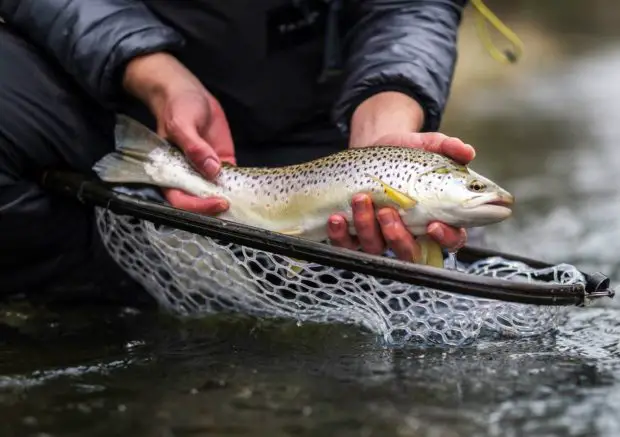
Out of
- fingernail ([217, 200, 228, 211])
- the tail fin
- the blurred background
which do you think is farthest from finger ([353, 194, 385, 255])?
the blurred background

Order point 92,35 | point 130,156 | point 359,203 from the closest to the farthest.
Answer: point 359,203 → point 130,156 → point 92,35

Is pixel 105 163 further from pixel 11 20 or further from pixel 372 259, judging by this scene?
pixel 372 259

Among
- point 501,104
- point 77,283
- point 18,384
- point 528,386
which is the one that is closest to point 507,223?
point 77,283

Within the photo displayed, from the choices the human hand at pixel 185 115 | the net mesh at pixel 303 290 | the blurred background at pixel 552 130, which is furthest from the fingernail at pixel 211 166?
the blurred background at pixel 552 130

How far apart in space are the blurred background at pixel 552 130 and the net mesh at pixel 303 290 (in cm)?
73

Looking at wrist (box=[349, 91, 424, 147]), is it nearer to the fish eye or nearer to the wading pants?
the fish eye

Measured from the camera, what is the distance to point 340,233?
5.06ft

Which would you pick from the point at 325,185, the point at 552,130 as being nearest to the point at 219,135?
the point at 325,185

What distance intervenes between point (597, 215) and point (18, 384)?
1847mm

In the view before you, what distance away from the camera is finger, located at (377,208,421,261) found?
1475mm

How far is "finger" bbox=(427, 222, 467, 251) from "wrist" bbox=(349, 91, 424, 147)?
0.95 ft

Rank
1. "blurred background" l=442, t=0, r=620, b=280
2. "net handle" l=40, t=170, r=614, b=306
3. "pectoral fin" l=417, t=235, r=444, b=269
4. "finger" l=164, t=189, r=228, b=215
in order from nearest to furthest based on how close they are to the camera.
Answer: "net handle" l=40, t=170, r=614, b=306 < "pectoral fin" l=417, t=235, r=444, b=269 < "finger" l=164, t=189, r=228, b=215 < "blurred background" l=442, t=0, r=620, b=280

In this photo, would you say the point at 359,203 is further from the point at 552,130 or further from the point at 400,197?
the point at 552,130

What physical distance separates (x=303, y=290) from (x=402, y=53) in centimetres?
50
